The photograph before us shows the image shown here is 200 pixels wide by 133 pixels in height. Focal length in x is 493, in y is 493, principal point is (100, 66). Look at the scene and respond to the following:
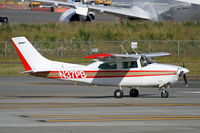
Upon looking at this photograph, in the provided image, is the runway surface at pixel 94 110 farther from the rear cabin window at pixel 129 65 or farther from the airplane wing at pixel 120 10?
the airplane wing at pixel 120 10

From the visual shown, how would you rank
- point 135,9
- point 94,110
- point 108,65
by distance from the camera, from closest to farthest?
1. point 94,110
2. point 108,65
3. point 135,9

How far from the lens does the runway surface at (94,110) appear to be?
13.1 meters

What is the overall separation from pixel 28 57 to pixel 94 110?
5674 mm

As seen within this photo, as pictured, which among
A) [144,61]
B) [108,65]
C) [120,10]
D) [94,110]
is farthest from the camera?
[120,10]

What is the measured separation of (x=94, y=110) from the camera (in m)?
16.8

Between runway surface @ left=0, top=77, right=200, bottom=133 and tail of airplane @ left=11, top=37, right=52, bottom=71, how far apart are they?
4.64ft

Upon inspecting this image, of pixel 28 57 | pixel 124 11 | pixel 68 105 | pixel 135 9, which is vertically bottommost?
pixel 68 105

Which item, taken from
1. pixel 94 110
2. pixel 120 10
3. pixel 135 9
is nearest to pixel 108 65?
pixel 94 110

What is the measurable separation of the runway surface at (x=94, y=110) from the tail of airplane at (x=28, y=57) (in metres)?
1.41

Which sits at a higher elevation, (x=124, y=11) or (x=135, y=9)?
(x=135, y=9)

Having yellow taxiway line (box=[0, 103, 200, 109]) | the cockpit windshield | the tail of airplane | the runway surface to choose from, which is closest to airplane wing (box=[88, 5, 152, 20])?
the runway surface

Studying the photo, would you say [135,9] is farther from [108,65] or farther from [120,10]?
[108,65]

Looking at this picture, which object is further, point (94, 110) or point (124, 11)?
point (124, 11)

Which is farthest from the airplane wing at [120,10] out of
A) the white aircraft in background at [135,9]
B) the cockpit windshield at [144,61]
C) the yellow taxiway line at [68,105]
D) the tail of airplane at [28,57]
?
the yellow taxiway line at [68,105]
